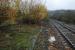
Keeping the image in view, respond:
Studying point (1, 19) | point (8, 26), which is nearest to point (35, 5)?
point (8, 26)

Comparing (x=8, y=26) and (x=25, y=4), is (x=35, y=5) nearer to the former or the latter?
(x=25, y=4)

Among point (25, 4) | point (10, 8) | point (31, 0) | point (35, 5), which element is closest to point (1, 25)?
point (10, 8)

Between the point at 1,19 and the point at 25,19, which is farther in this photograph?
the point at 25,19

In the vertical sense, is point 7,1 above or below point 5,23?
above

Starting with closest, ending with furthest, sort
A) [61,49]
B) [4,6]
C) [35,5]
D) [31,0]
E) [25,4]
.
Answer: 1. [61,49]
2. [4,6]
3. [25,4]
4. [31,0]
5. [35,5]

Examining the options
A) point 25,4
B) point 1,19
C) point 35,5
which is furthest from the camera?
point 35,5

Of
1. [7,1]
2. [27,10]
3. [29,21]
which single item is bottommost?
[29,21]

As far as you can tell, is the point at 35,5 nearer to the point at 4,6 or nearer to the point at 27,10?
the point at 27,10

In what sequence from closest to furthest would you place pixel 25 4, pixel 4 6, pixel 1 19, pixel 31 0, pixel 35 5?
pixel 4 6 → pixel 1 19 → pixel 25 4 → pixel 31 0 → pixel 35 5

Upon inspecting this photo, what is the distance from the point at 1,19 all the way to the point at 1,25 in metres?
1.39

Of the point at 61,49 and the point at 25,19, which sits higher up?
the point at 61,49

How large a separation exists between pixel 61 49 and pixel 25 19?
29.9 meters

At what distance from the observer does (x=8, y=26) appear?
2705 cm

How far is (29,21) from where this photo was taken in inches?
1674
